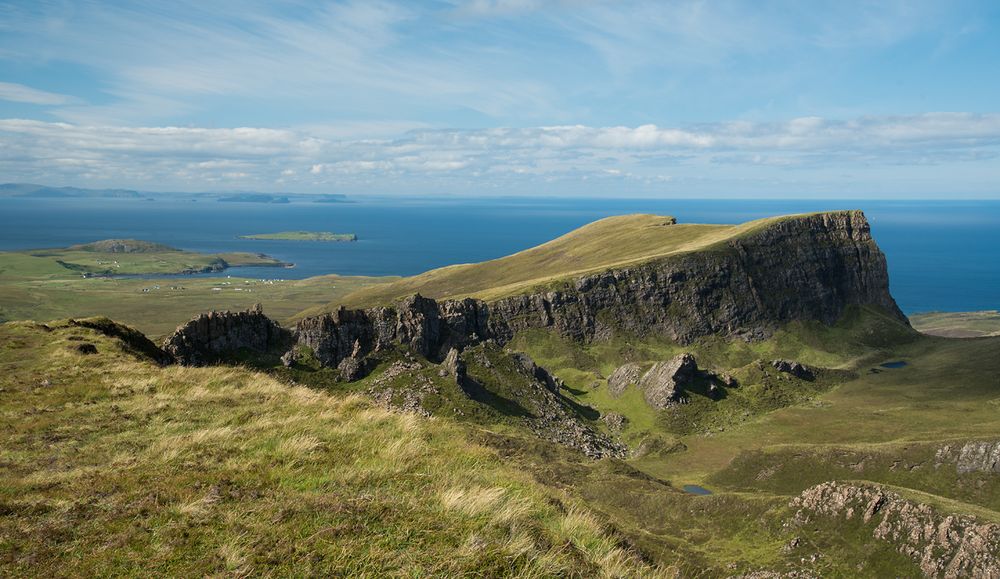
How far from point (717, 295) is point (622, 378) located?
50.1 metres

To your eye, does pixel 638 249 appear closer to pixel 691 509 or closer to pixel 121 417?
pixel 691 509

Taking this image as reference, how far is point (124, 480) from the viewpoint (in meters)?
13.9

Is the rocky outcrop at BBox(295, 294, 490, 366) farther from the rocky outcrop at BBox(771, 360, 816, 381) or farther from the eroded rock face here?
the rocky outcrop at BBox(771, 360, 816, 381)

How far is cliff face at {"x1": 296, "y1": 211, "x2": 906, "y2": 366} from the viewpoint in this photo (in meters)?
147

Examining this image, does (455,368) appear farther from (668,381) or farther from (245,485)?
(245,485)

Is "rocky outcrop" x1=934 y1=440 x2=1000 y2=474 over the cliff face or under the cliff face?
under

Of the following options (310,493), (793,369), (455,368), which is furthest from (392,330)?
(310,493)

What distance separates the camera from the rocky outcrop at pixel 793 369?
124688mm

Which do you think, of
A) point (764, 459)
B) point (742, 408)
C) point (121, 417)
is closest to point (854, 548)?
point (764, 459)

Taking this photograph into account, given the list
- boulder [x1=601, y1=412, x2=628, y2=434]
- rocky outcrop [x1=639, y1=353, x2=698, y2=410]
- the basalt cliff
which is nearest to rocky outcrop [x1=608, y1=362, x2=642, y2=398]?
rocky outcrop [x1=639, y1=353, x2=698, y2=410]

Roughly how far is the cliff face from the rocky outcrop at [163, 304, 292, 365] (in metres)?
34.7

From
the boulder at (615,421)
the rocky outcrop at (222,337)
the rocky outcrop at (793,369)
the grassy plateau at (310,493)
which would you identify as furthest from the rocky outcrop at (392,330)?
the rocky outcrop at (793,369)

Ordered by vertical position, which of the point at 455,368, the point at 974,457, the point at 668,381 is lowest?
the point at 668,381

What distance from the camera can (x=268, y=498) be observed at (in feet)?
41.9
